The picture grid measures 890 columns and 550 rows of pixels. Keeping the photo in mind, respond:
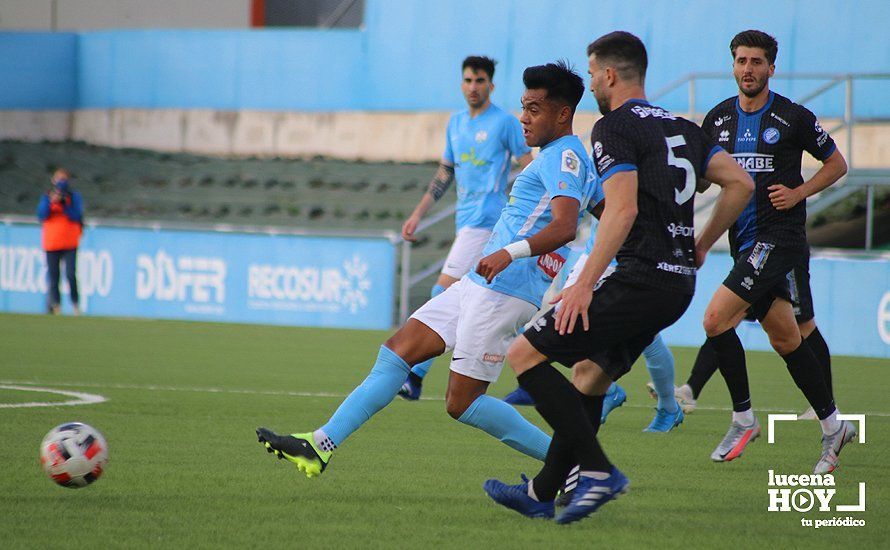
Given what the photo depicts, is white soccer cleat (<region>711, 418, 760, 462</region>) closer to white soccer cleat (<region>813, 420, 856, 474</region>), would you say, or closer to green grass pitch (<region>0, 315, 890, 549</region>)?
green grass pitch (<region>0, 315, 890, 549</region>)

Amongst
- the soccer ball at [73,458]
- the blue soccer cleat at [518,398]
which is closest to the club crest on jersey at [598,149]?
the soccer ball at [73,458]

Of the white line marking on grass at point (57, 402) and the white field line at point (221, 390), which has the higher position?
Result: the white line marking on grass at point (57, 402)

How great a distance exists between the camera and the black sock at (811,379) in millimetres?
7547

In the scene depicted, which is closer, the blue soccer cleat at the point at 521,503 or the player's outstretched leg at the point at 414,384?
the blue soccer cleat at the point at 521,503

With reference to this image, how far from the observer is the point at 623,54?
19.2ft

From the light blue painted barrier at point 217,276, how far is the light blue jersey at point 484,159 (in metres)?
8.67

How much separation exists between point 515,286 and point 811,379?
6.85 ft

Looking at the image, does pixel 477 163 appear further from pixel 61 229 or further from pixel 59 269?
pixel 59 269

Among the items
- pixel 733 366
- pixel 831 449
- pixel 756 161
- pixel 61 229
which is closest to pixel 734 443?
pixel 733 366

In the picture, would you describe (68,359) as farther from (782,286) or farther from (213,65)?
(213,65)

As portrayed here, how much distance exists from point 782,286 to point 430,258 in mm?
15704

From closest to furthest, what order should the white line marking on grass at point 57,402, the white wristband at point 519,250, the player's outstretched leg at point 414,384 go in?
the white wristband at point 519,250 → the white line marking on grass at point 57,402 → the player's outstretched leg at point 414,384

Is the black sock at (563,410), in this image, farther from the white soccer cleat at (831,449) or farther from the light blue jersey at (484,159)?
the light blue jersey at (484,159)

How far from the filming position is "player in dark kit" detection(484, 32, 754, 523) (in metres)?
5.57
